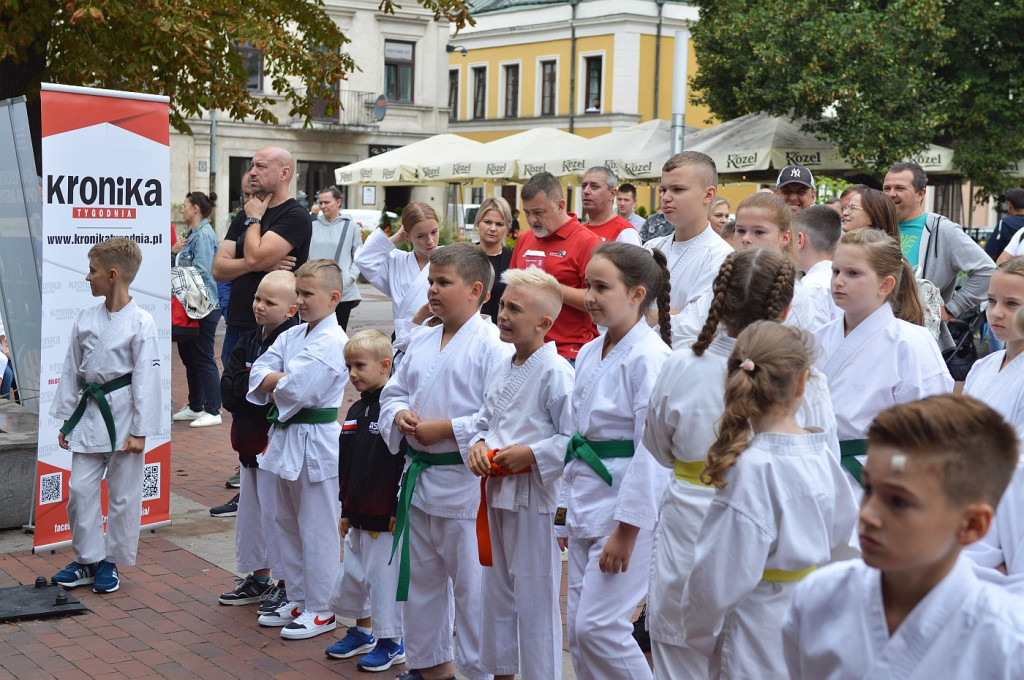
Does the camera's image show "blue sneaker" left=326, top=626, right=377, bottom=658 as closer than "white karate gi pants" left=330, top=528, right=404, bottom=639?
No

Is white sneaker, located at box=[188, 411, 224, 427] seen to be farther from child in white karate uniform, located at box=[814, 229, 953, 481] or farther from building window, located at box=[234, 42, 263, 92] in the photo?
building window, located at box=[234, 42, 263, 92]

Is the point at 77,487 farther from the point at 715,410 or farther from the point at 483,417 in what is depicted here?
the point at 715,410

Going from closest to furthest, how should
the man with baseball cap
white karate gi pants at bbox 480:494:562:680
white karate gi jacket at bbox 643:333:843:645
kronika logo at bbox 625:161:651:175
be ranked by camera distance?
white karate gi jacket at bbox 643:333:843:645
white karate gi pants at bbox 480:494:562:680
the man with baseball cap
kronika logo at bbox 625:161:651:175

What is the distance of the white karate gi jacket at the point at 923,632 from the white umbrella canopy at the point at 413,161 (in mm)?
19895

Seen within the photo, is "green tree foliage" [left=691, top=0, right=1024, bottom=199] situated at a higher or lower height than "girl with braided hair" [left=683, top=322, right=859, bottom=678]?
higher

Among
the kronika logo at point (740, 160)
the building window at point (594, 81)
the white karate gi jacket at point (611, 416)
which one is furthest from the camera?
the building window at point (594, 81)

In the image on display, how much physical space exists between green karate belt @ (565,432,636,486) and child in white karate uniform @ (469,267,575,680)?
133 mm

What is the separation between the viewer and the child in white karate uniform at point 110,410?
6023 millimetres

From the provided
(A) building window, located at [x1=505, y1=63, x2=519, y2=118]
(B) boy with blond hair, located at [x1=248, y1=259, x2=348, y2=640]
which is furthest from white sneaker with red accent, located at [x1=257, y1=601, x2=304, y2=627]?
(A) building window, located at [x1=505, y1=63, x2=519, y2=118]

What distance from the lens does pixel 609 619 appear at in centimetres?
396

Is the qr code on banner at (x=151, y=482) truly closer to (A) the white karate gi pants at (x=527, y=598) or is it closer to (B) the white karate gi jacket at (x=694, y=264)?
(A) the white karate gi pants at (x=527, y=598)

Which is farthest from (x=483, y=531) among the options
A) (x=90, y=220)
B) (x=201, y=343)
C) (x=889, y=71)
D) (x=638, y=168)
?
(x=889, y=71)

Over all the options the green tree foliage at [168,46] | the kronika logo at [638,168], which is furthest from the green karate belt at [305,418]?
the kronika logo at [638,168]

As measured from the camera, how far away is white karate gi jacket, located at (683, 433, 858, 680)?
295 centimetres
